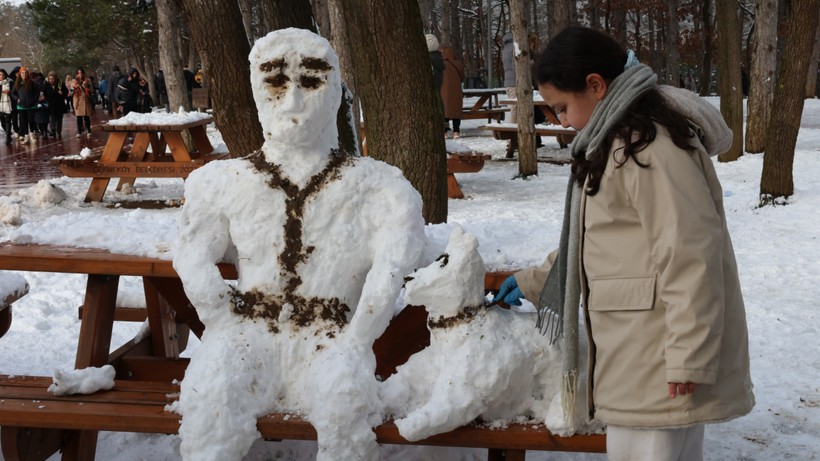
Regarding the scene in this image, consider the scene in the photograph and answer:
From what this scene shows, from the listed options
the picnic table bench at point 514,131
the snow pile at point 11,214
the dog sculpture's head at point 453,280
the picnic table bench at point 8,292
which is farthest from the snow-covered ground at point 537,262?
the picnic table bench at point 514,131

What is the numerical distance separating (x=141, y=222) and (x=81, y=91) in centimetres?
1991

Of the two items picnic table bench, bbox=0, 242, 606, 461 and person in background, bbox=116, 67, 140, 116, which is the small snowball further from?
person in background, bbox=116, 67, 140, 116

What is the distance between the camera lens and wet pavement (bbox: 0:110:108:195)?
12.8m

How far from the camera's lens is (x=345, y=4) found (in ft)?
17.7

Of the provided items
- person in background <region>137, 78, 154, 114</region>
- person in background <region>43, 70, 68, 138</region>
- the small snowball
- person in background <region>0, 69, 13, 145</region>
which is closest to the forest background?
the small snowball

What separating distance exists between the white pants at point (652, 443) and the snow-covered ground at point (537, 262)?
1.31 m

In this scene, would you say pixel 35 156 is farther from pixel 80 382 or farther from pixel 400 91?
pixel 80 382

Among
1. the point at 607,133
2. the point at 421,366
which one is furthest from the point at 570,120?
the point at 421,366

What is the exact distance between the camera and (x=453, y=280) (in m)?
2.99

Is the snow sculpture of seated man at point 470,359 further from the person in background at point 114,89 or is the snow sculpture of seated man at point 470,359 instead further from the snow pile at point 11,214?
the person in background at point 114,89

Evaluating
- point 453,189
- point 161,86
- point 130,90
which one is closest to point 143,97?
point 130,90

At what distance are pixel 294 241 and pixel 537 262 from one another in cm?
111

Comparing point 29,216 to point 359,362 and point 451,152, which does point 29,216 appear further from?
point 359,362

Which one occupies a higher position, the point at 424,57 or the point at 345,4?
the point at 345,4
